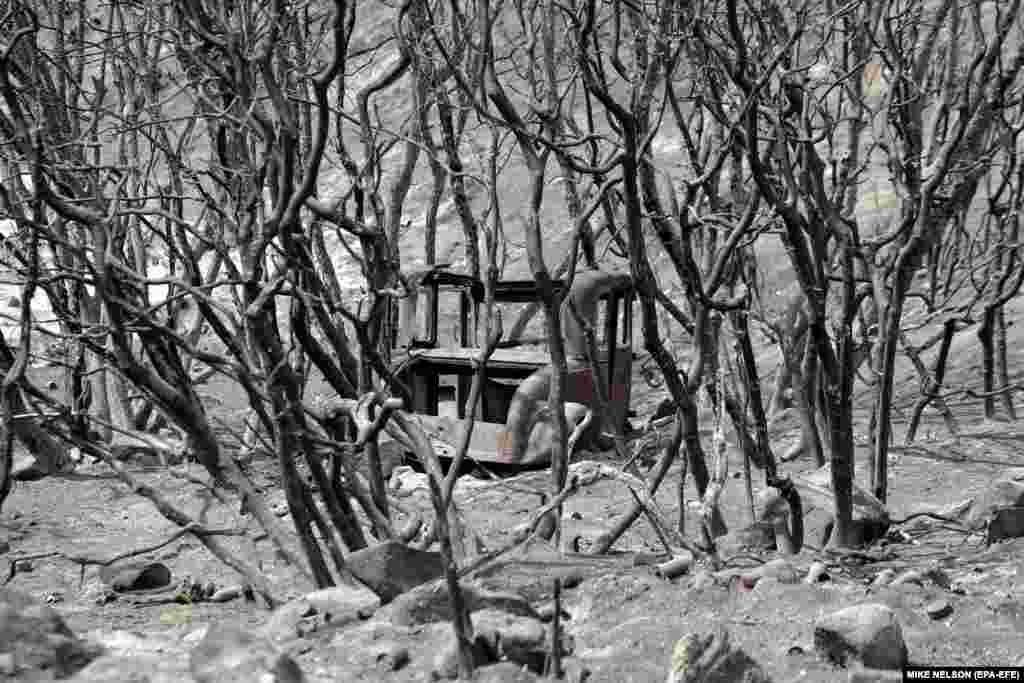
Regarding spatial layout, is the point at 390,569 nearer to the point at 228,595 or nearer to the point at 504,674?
the point at 504,674

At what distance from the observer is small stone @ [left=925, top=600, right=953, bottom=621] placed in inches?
126

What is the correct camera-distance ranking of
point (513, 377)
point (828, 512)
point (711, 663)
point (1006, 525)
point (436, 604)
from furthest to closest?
1. point (513, 377)
2. point (828, 512)
3. point (1006, 525)
4. point (436, 604)
5. point (711, 663)

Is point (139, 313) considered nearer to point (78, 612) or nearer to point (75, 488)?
point (78, 612)

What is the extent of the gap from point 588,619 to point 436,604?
0.52 meters

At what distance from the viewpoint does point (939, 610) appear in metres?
3.21

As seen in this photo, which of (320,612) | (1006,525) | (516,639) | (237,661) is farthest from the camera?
(1006,525)

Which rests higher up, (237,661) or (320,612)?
(237,661)

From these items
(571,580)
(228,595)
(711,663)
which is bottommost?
(228,595)

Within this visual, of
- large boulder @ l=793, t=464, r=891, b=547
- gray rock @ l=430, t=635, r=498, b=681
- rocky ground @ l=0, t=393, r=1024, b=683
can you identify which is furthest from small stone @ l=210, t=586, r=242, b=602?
large boulder @ l=793, t=464, r=891, b=547

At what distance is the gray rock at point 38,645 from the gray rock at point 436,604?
0.86 metres

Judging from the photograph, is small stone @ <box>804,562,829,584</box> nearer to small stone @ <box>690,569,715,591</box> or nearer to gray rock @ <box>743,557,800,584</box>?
gray rock @ <box>743,557,800,584</box>

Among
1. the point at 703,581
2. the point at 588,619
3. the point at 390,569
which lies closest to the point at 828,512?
the point at 703,581

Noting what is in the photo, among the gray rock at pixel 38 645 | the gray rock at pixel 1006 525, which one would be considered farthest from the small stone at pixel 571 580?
the gray rock at pixel 1006 525

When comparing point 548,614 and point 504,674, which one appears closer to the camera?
point 504,674
